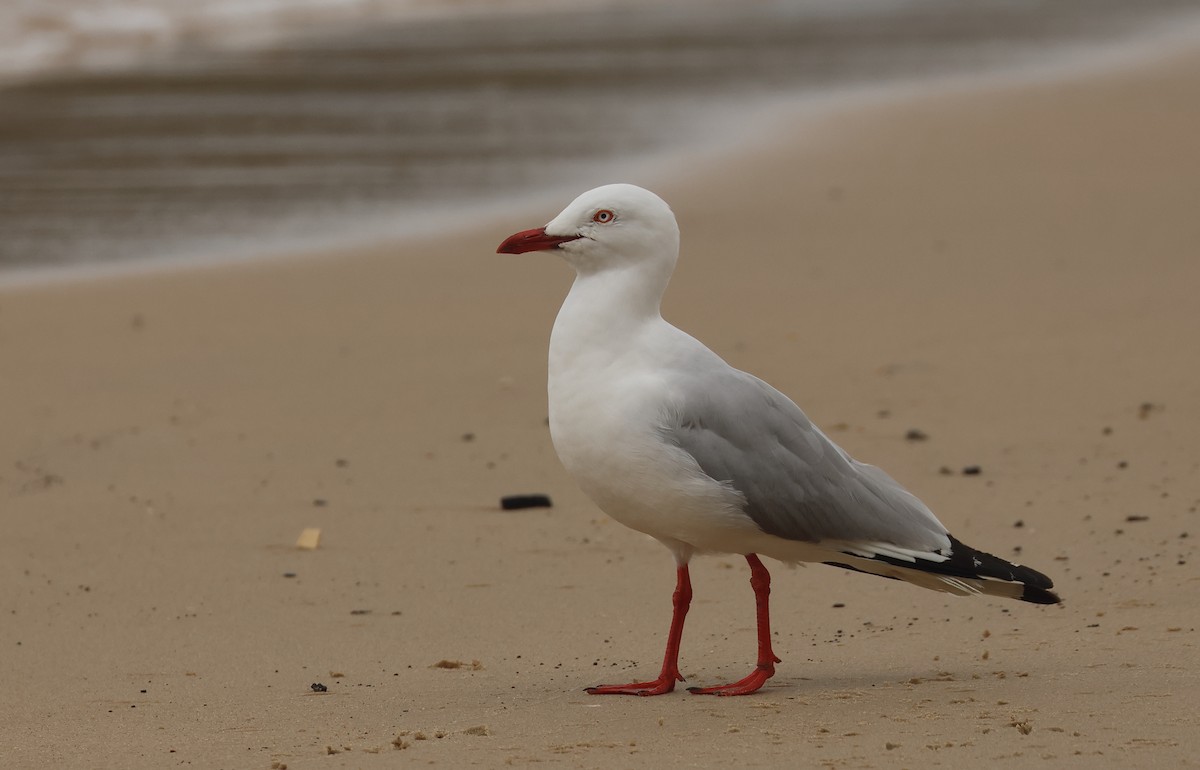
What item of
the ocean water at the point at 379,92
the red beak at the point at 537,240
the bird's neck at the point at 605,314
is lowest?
the bird's neck at the point at 605,314

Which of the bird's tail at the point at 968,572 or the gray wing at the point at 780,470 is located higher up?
the gray wing at the point at 780,470

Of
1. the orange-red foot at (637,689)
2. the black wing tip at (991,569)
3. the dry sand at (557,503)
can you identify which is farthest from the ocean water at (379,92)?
the black wing tip at (991,569)

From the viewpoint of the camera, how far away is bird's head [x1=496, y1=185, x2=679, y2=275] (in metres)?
4.80

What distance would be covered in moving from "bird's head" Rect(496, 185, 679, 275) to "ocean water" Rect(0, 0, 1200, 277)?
6.74 metres

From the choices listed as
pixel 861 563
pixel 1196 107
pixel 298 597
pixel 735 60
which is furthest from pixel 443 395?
pixel 735 60

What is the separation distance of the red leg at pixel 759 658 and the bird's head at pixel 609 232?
3.01 ft

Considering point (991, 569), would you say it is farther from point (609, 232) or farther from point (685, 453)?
point (609, 232)

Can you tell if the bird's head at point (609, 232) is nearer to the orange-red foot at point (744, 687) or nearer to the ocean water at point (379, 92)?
the orange-red foot at point (744, 687)

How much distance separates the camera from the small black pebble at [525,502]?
6734 mm

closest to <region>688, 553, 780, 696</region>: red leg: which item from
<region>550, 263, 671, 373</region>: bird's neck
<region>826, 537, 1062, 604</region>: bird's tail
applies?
<region>826, 537, 1062, 604</region>: bird's tail

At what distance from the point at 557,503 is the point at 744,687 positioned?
2.25 m

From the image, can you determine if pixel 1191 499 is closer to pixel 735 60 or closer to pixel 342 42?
pixel 735 60

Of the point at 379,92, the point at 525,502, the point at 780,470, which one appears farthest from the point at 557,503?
the point at 379,92

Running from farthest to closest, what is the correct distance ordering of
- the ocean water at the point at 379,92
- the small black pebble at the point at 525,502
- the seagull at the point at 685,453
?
1. the ocean water at the point at 379,92
2. the small black pebble at the point at 525,502
3. the seagull at the point at 685,453
